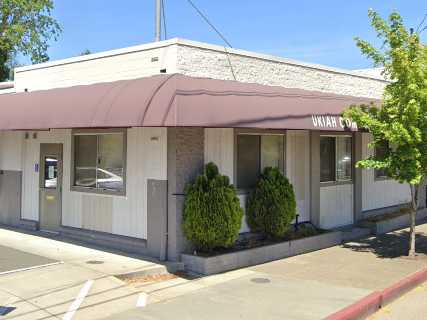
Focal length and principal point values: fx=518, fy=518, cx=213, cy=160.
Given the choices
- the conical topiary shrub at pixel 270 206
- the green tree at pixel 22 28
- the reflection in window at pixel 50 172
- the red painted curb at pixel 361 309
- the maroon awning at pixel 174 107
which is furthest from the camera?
the green tree at pixel 22 28

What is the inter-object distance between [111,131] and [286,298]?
5.15m

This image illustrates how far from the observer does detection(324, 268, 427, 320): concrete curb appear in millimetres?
6565

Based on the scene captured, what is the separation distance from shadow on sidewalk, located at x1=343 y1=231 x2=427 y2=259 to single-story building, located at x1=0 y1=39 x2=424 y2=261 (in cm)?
105

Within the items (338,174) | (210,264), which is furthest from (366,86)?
(210,264)

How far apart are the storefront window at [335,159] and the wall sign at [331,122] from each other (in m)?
2.03

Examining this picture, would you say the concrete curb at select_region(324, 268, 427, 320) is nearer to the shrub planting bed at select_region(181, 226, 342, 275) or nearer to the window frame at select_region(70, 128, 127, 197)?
the shrub planting bed at select_region(181, 226, 342, 275)

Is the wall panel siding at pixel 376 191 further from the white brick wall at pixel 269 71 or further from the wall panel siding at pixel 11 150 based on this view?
the wall panel siding at pixel 11 150

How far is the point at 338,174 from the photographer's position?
1368 centimetres

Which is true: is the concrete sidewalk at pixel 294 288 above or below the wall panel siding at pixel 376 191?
below

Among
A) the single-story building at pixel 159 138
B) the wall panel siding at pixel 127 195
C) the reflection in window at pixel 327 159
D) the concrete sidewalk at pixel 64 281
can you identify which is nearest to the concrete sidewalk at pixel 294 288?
the concrete sidewalk at pixel 64 281

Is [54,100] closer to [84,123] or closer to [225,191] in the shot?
[84,123]

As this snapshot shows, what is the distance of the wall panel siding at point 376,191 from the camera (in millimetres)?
14812

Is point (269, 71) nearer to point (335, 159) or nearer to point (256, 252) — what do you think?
point (335, 159)

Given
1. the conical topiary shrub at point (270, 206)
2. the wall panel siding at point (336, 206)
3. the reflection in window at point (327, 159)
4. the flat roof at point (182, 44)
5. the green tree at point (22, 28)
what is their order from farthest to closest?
1. the green tree at point (22, 28)
2. the reflection in window at point (327, 159)
3. the wall panel siding at point (336, 206)
4. the conical topiary shrub at point (270, 206)
5. the flat roof at point (182, 44)
